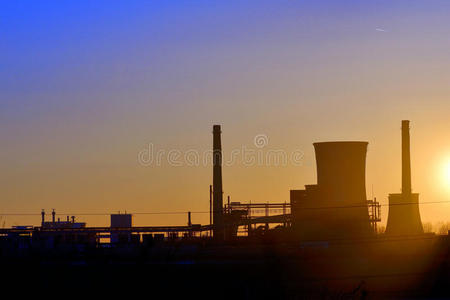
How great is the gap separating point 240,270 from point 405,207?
110ft

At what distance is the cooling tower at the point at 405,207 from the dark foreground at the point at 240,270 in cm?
1494

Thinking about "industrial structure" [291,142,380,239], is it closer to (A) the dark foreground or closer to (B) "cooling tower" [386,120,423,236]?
(A) the dark foreground

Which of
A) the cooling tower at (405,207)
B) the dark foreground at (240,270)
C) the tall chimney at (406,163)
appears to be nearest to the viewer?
the dark foreground at (240,270)

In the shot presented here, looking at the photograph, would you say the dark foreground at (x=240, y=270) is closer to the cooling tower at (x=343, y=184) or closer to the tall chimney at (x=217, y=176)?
the cooling tower at (x=343, y=184)

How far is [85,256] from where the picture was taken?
116 ft

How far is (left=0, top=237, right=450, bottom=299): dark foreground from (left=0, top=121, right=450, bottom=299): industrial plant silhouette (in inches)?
1.9

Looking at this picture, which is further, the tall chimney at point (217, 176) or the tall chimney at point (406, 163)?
the tall chimney at point (406, 163)

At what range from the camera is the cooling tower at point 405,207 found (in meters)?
61.6

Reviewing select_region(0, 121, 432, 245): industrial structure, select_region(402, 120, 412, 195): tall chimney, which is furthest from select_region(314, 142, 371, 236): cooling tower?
select_region(402, 120, 412, 195): tall chimney

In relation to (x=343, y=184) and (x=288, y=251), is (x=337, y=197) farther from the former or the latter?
(x=288, y=251)

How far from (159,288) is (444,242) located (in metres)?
19.9

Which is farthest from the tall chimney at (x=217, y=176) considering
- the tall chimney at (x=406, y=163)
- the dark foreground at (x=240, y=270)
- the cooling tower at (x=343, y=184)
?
the tall chimney at (x=406, y=163)

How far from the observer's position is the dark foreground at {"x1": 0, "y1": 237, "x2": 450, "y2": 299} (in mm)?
30255

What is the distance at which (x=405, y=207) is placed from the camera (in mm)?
63000
